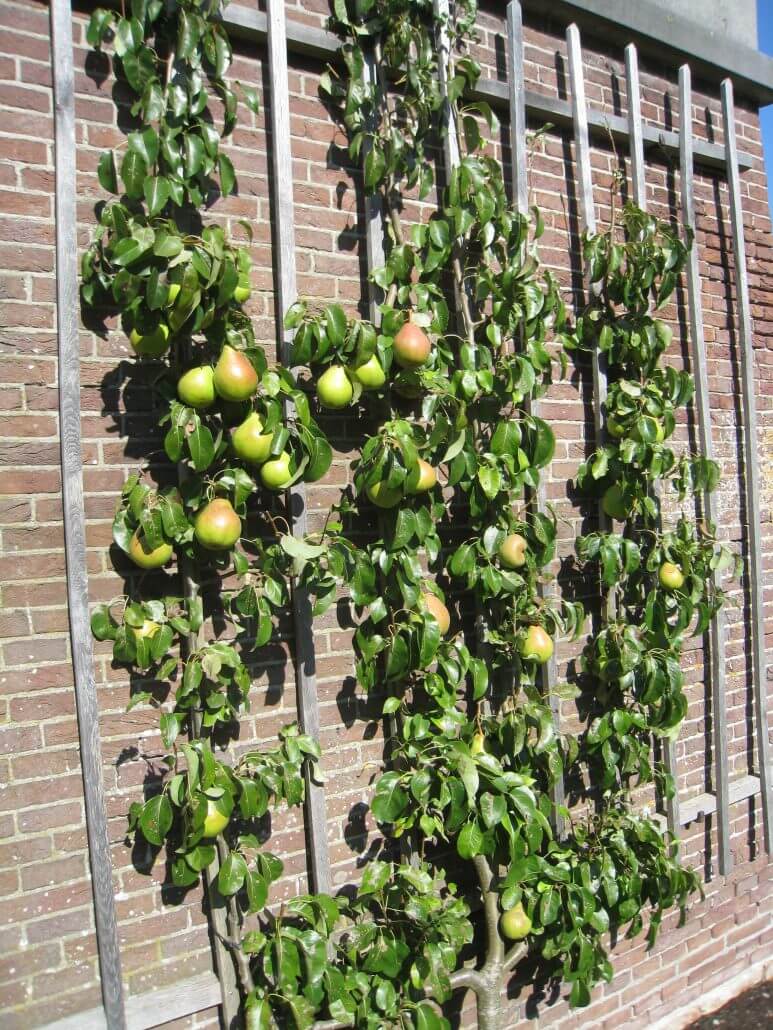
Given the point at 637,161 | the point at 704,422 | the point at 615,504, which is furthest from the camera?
the point at 704,422

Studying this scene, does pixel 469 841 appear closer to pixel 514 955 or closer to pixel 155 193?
pixel 514 955

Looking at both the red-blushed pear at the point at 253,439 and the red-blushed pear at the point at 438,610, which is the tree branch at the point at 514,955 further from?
the red-blushed pear at the point at 253,439

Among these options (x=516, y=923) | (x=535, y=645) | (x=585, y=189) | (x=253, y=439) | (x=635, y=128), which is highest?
(x=635, y=128)

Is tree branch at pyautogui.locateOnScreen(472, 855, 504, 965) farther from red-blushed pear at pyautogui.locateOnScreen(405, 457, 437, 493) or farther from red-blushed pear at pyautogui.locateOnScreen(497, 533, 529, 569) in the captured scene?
red-blushed pear at pyautogui.locateOnScreen(405, 457, 437, 493)

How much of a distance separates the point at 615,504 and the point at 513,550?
1.92ft

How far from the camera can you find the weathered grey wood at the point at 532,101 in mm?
2424

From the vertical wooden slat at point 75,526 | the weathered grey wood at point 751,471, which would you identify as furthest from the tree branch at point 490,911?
the weathered grey wood at point 751,471

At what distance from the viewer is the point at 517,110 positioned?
2869 millimetres

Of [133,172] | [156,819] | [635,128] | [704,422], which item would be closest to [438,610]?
[156,819]

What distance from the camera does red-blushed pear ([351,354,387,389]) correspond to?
2.36 m

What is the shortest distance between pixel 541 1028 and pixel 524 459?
202cm

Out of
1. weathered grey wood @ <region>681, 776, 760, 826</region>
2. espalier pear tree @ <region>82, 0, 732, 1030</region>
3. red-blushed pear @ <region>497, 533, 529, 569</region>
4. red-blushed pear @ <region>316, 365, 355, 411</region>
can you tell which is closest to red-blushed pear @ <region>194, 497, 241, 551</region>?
espalier pear tree @ <region>82, 0, 732, 1030</region>

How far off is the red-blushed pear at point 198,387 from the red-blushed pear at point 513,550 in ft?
3.41

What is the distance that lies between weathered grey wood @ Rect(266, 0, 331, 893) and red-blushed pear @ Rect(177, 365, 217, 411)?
32 centimetres
